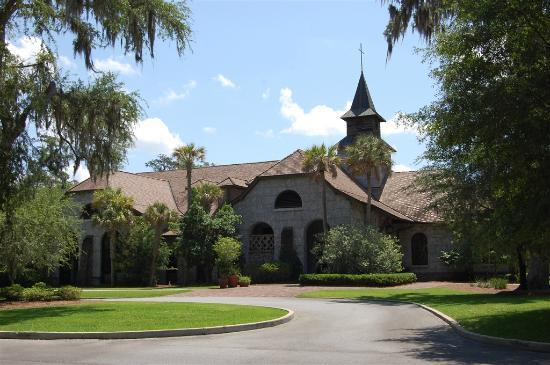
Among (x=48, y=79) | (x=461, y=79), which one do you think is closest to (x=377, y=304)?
(x=461, y=79)

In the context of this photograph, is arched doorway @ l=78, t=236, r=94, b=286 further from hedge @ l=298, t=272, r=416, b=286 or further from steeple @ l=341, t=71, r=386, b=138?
steeple @ l=341, t=71, r=386, b=138

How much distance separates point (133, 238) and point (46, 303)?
16977mm

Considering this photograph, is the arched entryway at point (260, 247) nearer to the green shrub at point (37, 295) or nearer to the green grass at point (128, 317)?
the green shrub at point (37, 295)

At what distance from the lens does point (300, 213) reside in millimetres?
41500

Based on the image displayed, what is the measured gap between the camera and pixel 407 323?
1652cm

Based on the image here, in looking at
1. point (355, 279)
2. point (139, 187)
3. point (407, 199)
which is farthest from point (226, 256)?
point (407, 199)

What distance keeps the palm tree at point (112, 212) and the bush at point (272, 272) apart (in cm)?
974

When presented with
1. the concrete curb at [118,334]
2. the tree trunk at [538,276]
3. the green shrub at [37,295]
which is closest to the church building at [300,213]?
the tree trunk at [538,276]

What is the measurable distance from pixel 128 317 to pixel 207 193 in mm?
26369

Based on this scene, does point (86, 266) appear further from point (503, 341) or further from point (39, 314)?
point (503, 341)

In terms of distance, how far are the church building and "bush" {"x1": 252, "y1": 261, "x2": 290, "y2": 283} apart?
2.34 metres

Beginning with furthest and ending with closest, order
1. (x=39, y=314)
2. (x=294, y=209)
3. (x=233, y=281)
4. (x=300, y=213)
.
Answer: (x=294, y=209) < (x=300, y=213) < (x=233, y=281) < (x=39, y=314)

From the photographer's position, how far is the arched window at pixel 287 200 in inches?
1662

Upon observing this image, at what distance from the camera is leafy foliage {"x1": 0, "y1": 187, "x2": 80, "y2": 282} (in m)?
26.2
